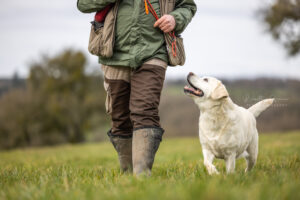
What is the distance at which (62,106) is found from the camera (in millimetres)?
28828

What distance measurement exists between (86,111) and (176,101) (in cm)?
831

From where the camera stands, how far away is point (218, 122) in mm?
3551

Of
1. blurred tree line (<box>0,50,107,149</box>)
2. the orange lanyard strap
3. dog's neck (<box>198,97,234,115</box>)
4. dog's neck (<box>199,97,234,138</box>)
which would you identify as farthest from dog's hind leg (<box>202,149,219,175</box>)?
blurred tree line (<box>0,50,107,149</box>)

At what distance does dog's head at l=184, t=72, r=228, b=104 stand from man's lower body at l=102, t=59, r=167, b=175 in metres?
0.40

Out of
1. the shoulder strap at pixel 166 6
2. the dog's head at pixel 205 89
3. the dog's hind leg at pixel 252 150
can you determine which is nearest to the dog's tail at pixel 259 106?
the dog's hind leg at pixel 252 150

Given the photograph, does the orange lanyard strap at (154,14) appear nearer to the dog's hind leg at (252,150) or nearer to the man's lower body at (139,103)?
the man's lower body at (139,103)

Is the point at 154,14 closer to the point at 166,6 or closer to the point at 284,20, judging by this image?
the point at 166,6

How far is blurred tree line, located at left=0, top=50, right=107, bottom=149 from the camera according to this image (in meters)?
28.0

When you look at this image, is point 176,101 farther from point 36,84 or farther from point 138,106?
point 138,106

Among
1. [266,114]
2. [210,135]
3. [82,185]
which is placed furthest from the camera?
[266,114]

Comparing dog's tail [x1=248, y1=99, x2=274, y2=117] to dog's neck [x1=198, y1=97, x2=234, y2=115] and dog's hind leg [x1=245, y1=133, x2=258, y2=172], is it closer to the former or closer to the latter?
dog's hind leg [x1=245, y1=133, x2=258, y2=172]

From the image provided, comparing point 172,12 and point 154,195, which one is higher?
point 172,12

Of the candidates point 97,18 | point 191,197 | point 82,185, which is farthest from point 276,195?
point 97,18

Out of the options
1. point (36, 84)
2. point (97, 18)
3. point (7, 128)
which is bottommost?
point (7, 128)
